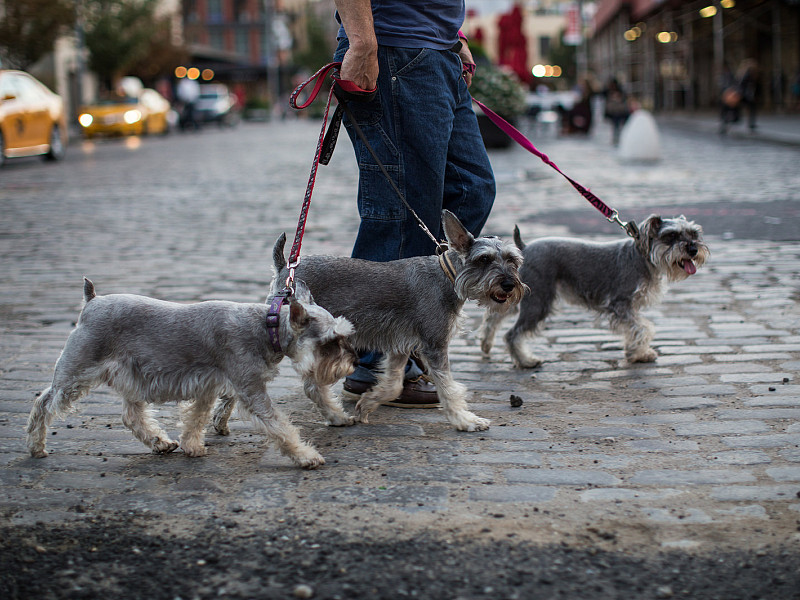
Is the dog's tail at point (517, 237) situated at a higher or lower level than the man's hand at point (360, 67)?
lower

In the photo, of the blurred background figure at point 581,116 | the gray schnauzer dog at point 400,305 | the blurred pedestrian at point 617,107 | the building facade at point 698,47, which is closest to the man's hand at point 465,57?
the gray schnauzer dog at point 400,305

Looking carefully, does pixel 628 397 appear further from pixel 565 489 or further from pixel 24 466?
pixel 24 466

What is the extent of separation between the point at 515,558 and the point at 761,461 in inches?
51.7

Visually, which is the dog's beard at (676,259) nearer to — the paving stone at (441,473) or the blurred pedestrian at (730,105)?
the paving stone at (441,473)

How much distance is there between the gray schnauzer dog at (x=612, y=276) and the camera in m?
5.00

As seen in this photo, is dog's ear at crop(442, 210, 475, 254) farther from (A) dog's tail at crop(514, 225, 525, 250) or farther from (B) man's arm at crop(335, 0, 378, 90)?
(A) dog's tail at crop(514, 225, 525, 250)

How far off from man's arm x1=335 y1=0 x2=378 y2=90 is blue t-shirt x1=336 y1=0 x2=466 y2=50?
0.52 ft

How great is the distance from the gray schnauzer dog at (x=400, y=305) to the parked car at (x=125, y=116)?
31.5m

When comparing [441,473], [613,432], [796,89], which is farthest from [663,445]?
[796,89]

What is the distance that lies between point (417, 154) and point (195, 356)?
1450 mm

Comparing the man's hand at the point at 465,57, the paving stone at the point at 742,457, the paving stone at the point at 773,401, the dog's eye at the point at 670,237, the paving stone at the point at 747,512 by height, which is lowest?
the paving stone at the point at 747,512

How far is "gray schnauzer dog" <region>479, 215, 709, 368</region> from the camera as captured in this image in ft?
16.4

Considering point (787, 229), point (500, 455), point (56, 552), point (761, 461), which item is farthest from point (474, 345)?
point (787, 229)

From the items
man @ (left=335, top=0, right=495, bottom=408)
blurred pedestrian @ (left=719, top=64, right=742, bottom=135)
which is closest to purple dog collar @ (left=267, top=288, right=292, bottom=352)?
man @ (left=335, top=0, right=495, bottom=408)
